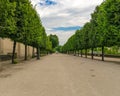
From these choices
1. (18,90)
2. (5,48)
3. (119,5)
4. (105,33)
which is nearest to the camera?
(18,90)

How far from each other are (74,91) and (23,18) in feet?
77.8

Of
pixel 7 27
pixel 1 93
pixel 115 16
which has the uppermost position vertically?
pixel 115 16

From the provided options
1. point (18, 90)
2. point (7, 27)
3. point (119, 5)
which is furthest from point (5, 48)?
point (18, 90)

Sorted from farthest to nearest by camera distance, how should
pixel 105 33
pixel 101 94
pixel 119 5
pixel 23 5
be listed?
pixel 105 33 → pixel 119 5 → pixel 23 5 → pixel 101 94

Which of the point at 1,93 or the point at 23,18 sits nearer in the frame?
the point at 1,93

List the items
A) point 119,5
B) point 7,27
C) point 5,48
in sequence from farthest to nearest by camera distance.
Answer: point 5,48 < point 119,5 < point 7,27

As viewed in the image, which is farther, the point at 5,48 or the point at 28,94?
the point at 5,48

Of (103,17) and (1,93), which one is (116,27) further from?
(1,93)

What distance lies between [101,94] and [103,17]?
29.5 metres

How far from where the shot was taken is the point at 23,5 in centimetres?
3294

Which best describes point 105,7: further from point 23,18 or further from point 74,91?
point 74,91

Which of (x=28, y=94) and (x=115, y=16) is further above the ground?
(x=115, y=16)

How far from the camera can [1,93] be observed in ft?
34.3

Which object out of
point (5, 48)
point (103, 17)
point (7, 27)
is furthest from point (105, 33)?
point (5, 48)
